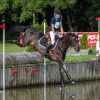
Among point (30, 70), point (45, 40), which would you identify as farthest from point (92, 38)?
point (45, 40)

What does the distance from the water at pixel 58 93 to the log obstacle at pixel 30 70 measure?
277 mm

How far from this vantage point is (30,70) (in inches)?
527

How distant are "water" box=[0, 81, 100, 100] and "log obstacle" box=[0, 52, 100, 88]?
277 millimetres

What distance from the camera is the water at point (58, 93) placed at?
1195 centimetres

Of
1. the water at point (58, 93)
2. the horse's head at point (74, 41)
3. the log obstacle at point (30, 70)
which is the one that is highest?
the horse's head at point (74, 41)

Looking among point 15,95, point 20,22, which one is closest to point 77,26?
point 20,22

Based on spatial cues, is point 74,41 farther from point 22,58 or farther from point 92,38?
point 92,38

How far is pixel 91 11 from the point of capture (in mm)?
42406

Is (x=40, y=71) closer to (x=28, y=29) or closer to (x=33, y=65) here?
(x=33, y=65)

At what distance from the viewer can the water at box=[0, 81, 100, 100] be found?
39.2ft

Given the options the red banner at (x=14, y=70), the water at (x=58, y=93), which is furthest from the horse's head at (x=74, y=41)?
the red banner at (x=14, y=70)

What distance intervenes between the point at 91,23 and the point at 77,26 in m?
2.56

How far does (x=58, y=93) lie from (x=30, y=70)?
1.29m

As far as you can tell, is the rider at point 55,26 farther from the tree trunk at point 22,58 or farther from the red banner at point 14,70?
the tree trunk at point 22,58
